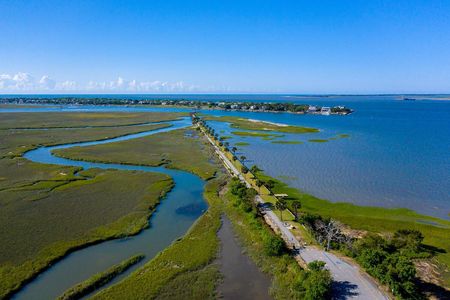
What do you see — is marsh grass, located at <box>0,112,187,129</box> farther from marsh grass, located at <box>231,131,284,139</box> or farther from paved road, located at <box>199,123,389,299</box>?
paved road, located at <box>199,123,389,299</box>

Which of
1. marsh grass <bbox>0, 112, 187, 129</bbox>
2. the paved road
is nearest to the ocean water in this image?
the paved road

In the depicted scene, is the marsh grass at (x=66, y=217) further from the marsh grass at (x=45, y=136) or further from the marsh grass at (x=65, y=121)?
the marsh grass at (x=65, y=121)

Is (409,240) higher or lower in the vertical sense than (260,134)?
lower

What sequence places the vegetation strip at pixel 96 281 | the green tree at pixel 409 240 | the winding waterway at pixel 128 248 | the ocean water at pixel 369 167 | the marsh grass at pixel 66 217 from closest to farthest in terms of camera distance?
the vegetation strip at pixel 96 281 < the winding waterway at pixel 128 248 < the marsh grass at pixel 66 217 < the green tree at pixel 409 240 < the ocean water at pixel 369 167

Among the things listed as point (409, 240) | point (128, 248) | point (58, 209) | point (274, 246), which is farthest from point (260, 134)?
point (128, 248)

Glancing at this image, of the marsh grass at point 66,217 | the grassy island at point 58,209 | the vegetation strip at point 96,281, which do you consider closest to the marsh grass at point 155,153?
the grassy island at point 58,209

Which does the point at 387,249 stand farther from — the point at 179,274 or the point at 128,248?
the point at 128,248

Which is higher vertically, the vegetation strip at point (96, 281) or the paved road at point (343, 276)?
the paved road at point (343, 276)

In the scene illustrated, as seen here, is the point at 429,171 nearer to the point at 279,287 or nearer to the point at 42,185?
the point at 279,287
